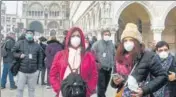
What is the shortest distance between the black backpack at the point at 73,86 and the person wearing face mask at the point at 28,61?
10.1 feet

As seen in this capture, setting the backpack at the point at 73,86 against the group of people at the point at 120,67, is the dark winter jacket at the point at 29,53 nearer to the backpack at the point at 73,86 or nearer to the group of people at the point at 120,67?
the group of people at the point at 120,67

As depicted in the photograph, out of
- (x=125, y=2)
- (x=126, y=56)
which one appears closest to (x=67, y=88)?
(x=126, y=56)

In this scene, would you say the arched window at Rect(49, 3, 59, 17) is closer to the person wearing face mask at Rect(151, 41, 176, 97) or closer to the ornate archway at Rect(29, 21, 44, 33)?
the ornate archway at Rect(29, 21, 44, 33)

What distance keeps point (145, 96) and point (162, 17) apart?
62.1 ft

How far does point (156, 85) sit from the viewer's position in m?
3.80

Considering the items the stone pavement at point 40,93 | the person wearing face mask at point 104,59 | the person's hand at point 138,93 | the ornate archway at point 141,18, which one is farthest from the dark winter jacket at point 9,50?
the ornate archway at point 141,18

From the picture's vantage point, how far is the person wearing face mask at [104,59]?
29.2ft

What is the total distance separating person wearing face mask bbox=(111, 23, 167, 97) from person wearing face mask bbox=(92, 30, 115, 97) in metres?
4.87

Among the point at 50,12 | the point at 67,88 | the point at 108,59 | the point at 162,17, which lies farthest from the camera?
the point at 50,12

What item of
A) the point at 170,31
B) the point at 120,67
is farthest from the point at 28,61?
the point at 170,31

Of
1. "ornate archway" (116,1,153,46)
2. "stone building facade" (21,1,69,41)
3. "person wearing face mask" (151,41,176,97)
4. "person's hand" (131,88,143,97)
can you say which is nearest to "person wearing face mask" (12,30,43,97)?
"person wearing face mask" (151,41,176,97)

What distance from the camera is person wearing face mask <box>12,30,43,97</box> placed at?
7.70m

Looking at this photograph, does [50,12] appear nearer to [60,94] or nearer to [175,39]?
[175,39]

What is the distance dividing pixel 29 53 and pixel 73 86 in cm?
346
